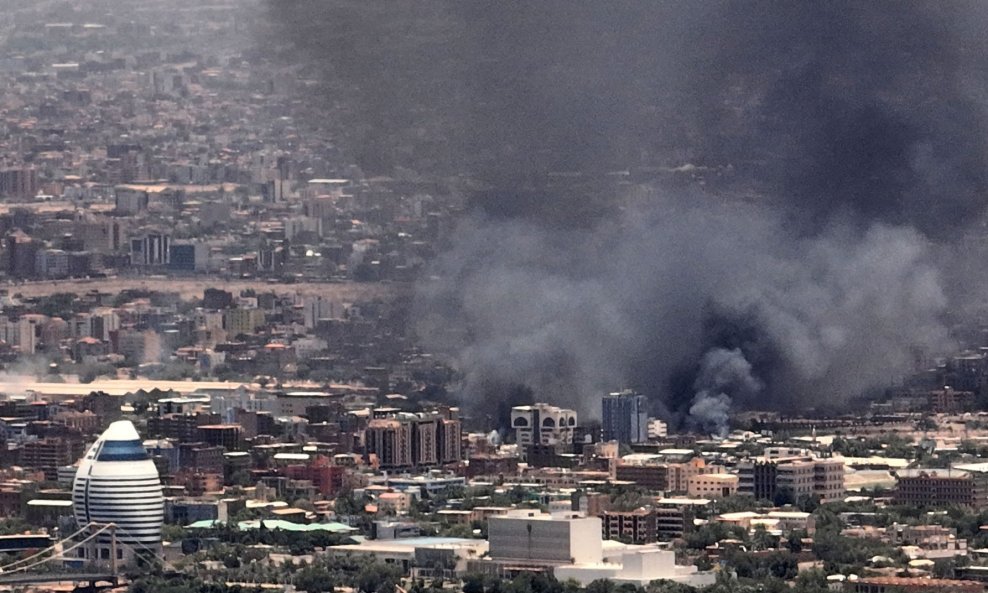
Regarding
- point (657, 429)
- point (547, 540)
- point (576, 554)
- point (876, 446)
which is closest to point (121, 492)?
point (547, 540)

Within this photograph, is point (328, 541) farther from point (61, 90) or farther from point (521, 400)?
point (61, 90)

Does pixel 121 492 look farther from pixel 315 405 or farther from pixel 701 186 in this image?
pixel 701 186

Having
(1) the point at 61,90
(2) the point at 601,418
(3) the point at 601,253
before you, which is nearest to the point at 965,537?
(2) the point at 601,418

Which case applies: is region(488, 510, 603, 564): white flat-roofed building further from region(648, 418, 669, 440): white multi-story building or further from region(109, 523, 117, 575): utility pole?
region(648, 418, 669, 440): white multi-story building

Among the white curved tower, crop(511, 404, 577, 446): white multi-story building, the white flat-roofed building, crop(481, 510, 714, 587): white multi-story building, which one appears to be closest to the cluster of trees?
crop(511, 404, 577, 446): white multi-story building

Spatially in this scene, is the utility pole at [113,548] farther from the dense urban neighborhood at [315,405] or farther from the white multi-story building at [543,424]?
the white multi-story building at [543,424]

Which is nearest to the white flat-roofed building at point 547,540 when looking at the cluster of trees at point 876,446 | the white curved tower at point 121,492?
the white curved tower at point 121,492
